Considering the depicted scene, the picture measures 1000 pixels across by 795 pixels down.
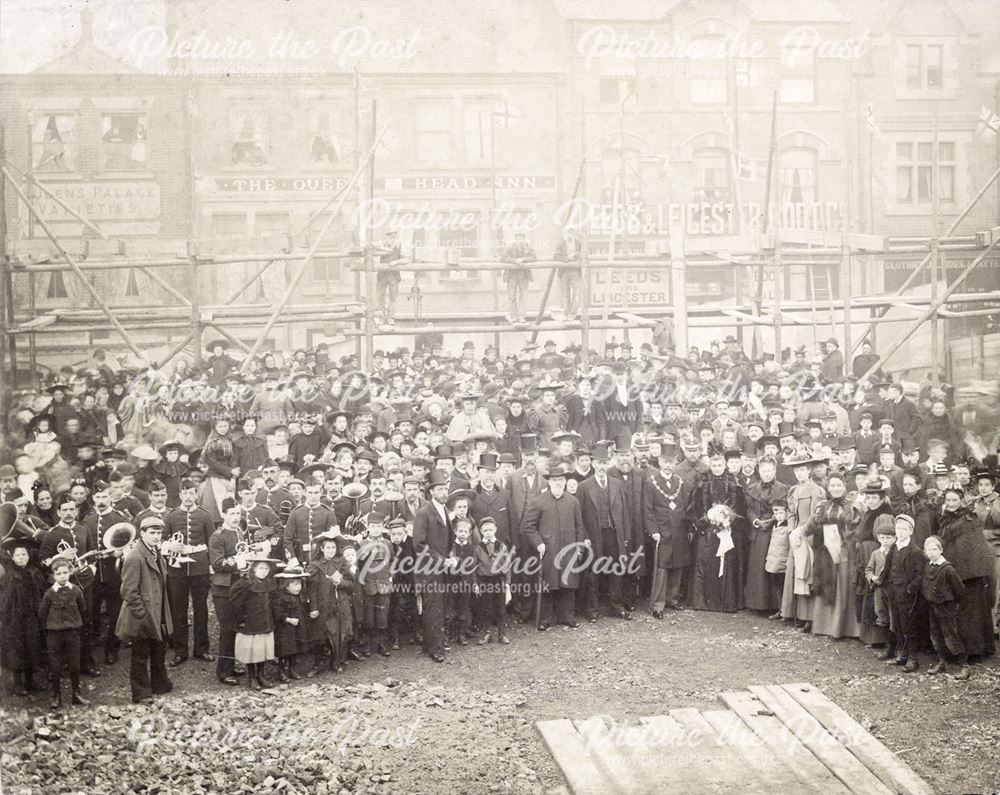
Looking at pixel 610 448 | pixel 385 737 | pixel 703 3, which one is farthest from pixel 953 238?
pixel 385 737

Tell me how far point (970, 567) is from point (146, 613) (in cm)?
681

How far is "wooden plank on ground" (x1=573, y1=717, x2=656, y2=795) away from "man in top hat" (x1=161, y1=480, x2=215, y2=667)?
12.5ft

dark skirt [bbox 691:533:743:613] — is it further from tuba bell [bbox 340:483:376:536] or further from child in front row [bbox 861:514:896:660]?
tuba bell [bbox 340:483:376:536]

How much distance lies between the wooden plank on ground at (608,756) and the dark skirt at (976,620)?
325 cm

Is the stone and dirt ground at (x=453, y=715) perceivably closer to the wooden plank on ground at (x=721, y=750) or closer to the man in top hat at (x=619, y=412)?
the wooden plank on ground at (x=721, y=750)

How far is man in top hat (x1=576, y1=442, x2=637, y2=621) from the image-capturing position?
418 inches

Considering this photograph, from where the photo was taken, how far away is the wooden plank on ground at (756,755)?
644 cm

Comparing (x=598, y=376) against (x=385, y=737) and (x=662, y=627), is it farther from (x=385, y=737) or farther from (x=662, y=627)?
(x=385, y=737)

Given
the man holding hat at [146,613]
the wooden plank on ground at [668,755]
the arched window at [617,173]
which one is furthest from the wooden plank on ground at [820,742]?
the arched window at [617,173]

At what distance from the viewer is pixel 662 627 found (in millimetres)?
10078

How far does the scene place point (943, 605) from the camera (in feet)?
27.7

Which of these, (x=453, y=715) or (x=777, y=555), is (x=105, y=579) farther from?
(x=777, y=555)

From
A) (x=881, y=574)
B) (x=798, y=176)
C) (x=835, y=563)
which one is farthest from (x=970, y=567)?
(x=798, y=176)

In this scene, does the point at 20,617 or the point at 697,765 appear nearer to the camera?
the point at 697,765
